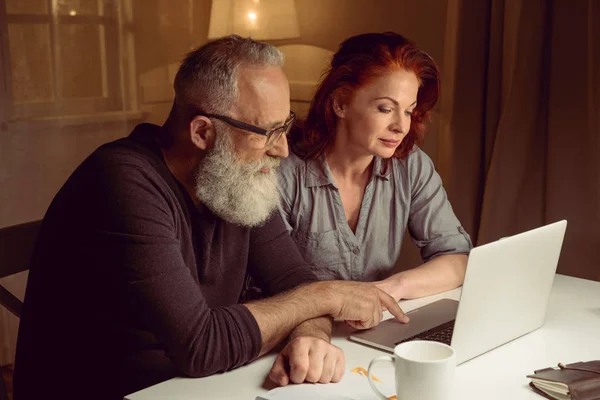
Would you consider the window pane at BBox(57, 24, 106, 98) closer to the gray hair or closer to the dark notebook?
the gray hair

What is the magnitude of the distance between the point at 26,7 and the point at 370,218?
1.82 metres

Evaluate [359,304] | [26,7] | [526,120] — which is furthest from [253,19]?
[359,304]

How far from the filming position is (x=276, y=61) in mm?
1523

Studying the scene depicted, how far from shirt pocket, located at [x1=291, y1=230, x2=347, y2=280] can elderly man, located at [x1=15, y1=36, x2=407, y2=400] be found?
1.25 feet

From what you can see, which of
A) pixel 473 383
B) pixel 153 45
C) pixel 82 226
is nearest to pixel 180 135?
pixel 82 226

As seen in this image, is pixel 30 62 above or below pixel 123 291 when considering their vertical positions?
above

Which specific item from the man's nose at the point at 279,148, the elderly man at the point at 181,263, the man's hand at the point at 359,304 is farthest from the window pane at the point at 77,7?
the man's hand at the point at 359,304

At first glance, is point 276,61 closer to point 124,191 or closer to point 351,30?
point 124,191

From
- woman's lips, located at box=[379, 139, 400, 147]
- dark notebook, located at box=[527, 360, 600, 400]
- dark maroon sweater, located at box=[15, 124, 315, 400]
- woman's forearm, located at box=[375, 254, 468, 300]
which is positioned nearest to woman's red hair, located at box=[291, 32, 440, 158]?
woman's lips, located at box=[379, 139, 400, 147]

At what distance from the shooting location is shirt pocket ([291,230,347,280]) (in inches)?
80.1

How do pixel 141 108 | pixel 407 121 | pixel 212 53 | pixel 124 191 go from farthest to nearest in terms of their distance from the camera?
pixel 141 108 → pixel 407 121 → pixel 212 53 → pixel 124 191

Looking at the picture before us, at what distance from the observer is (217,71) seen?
4.81 ft

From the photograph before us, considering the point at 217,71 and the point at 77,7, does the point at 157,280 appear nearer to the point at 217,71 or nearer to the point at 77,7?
the point at 217,71

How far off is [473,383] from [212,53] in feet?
2.58
